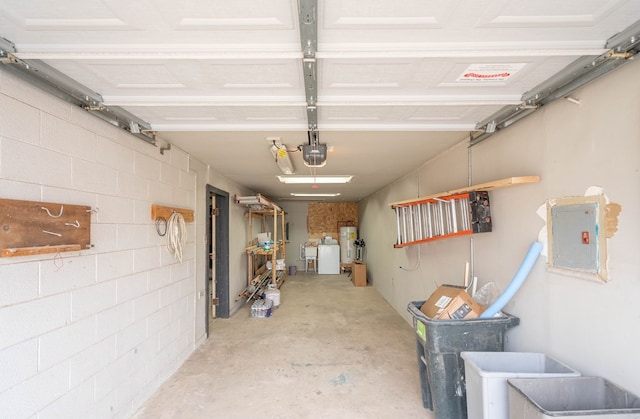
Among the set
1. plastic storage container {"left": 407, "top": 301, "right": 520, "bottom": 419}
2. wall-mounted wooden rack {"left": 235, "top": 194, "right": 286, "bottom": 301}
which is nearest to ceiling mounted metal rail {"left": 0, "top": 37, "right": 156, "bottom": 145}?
plastic storage container {"left": 407, "top": 301, "right": 520, "bottom": 419}

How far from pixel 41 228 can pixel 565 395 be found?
102 inches

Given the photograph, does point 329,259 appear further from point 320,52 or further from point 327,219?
point 320,52

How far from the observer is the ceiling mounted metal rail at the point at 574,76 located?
1.18 metres

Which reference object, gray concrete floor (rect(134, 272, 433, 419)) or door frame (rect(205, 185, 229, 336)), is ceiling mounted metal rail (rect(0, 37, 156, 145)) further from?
door frame (rect(205, 185, 229, 336))

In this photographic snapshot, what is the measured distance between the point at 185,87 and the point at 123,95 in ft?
1.39

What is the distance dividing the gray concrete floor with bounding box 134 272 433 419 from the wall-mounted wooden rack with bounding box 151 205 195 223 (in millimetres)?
1454

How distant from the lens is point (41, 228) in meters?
1.47

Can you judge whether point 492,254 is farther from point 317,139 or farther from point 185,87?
point 185,87

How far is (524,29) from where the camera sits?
117cm

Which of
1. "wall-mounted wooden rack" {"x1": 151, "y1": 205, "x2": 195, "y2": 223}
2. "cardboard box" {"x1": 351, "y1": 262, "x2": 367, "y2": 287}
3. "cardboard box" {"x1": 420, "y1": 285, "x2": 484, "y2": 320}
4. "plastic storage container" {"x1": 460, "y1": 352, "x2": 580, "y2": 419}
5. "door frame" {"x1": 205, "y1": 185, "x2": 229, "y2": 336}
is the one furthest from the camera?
"cardboard box" {"x1": 351, "y1": 262, "x2": 367, "y2": 287}

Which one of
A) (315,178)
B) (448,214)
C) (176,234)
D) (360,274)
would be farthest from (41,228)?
(360,274)

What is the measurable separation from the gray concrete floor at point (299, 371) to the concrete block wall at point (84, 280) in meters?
0.42

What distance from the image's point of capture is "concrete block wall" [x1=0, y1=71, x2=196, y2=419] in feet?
4.58

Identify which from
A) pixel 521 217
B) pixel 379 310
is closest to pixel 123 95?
pixel 521 217
